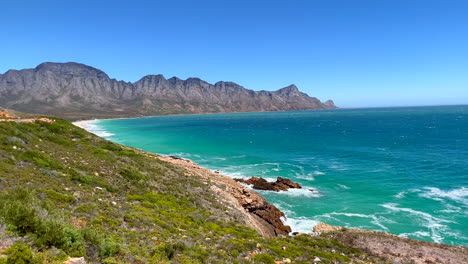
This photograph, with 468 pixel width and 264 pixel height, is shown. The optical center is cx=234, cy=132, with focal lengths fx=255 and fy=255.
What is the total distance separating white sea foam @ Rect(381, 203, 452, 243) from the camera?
27248 mm

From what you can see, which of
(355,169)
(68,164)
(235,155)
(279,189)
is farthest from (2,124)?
(355,169)

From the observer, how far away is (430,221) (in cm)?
3030

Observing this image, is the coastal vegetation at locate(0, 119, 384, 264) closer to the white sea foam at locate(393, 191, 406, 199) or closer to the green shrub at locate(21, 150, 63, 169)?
the green shrub at locate(21, 150, 63, 169)

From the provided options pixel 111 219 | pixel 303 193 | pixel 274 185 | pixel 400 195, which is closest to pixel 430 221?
pixel 400 195

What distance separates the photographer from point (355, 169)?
53500 mm

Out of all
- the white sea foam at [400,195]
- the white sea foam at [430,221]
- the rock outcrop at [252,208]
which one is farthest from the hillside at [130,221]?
the white sea foam at [400,195]

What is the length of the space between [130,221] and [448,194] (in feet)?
146

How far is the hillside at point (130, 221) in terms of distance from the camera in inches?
389

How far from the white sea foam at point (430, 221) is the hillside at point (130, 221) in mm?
5696

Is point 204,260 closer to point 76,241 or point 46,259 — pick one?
point 76,241

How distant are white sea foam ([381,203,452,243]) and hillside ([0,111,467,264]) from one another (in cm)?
570

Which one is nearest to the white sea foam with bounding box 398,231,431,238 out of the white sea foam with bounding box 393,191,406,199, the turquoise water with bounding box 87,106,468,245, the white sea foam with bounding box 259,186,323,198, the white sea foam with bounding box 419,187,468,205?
the turquoise water with bounding box 87,106,468,245

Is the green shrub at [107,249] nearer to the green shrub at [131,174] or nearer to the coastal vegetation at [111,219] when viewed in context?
the coastal vegetation at [111,219]

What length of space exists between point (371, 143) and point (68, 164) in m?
86.7
